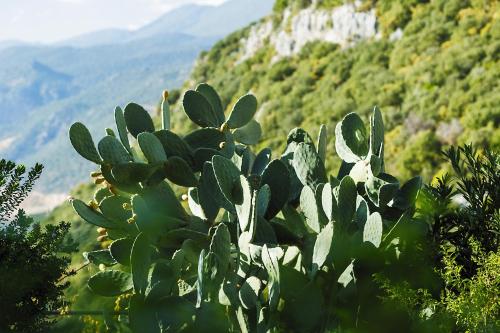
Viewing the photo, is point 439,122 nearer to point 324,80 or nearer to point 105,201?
point 324,80

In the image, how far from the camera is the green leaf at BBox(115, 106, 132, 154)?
199 cm

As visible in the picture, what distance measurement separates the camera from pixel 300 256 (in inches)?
69.9

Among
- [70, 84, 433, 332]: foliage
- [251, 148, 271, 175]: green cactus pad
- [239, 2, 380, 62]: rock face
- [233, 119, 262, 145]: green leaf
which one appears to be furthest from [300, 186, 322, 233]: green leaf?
[239, 2, 380, 62]: rock face

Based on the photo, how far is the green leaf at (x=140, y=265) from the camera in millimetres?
1626

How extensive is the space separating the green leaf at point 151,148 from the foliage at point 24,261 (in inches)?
11.7


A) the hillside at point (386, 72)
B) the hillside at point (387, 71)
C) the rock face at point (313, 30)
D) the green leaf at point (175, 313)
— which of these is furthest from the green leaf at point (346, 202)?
the rock face at point (313, 30)

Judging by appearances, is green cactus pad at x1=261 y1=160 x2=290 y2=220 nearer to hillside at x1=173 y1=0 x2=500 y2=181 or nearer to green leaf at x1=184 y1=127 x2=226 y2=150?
green leaf at x1=184 y1=127 x2=226 y2=150

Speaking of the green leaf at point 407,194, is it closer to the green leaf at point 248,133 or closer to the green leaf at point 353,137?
the green leaf at point 353,137

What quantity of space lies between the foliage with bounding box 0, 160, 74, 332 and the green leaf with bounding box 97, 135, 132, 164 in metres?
0.18

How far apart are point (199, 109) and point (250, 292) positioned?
0.74 metres

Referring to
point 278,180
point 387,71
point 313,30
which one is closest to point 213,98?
point 278,180

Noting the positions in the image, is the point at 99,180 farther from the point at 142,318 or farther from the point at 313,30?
Answer: the point at 313,30

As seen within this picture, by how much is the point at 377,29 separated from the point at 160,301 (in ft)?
90.4

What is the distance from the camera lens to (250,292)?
5.32 feet
